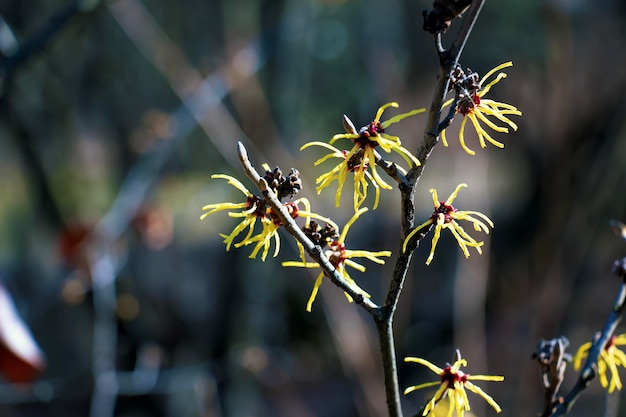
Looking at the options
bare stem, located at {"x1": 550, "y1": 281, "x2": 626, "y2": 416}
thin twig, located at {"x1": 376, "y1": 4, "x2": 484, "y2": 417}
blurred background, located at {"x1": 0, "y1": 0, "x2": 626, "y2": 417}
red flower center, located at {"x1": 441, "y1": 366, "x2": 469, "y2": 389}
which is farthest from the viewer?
blurred background, located at {"x1": 0, "y1": 0, "x2": 626, "y2": 417}

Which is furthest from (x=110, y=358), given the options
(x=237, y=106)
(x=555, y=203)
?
(x=555, y=203)

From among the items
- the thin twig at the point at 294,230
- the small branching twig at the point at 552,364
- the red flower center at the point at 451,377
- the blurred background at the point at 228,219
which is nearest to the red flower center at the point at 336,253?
A: the thin twig at the point at 294,230

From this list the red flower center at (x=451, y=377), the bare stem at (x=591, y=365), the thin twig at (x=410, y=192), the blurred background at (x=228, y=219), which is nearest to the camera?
the thin twig at (x=410, y=192)

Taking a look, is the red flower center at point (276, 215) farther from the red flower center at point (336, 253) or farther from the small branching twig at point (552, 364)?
the small branching twig at point (552, 364)

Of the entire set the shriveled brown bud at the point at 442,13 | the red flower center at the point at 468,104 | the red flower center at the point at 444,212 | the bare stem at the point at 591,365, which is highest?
the shriveled brown bud at the point at 442,13

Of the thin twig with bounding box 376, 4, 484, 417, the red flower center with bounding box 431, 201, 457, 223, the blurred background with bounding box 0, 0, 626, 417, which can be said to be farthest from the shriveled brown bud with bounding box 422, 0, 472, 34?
the blurred background with bounding box 0, 0, 626, 417

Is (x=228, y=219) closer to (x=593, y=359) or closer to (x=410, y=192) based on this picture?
(x=593, y=359)

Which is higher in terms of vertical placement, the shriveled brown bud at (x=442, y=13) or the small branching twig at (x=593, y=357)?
the shriveled brown bud at (x=442, y=13)

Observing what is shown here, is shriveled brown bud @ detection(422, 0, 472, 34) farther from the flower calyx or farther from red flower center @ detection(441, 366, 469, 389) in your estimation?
red flower center @ detection(441, 366, 469, 389)
